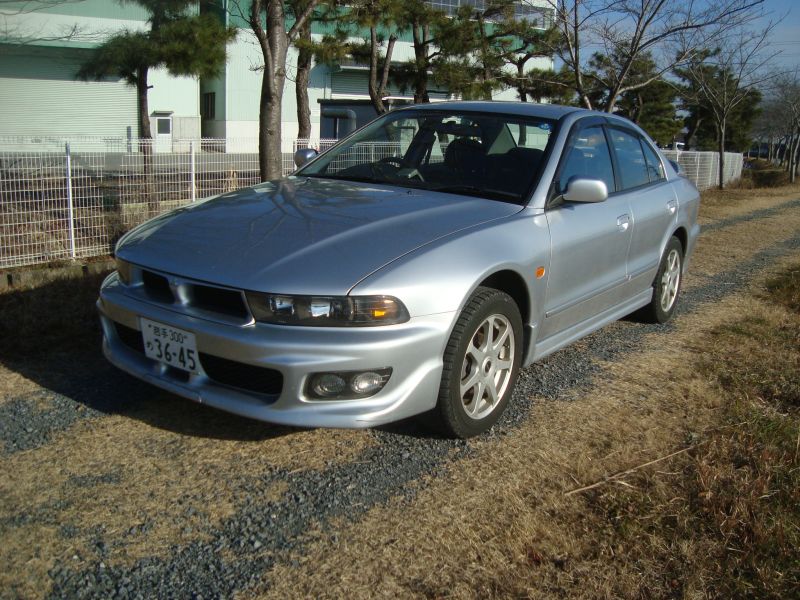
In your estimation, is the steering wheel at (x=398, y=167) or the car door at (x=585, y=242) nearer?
the car door at (x=585, y=242)

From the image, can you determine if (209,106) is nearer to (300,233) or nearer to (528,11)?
(528,11)

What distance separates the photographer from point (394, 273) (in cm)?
296

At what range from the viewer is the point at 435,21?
18453mm

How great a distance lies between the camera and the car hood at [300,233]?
2.95m

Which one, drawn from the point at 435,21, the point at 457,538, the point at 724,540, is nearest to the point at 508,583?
the point at 457,538

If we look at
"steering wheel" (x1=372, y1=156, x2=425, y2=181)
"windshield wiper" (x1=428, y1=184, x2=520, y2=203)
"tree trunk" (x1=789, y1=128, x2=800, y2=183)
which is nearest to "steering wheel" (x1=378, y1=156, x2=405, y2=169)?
"steering wheel" (x1=372, y1=156, x2=425, y2=181)

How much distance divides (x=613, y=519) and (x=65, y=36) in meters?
25.9

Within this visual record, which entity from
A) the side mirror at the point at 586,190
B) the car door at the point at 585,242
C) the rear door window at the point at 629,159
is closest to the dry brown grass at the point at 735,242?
the rear door window at the point at 629,159

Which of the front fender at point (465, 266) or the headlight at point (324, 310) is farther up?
the front fender at point (465, 266)

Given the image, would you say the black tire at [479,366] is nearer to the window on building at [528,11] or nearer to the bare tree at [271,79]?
the bare tree at [271,79]

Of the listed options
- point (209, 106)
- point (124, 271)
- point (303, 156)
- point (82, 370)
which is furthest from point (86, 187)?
point (209, 106)

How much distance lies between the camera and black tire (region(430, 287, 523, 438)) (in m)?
3.14

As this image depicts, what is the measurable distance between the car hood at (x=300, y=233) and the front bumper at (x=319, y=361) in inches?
7.1

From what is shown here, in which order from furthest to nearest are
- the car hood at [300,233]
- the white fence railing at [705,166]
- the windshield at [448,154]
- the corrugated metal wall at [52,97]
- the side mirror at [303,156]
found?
the corrugated metal wall at [52,97] → the white fence railing at [705,166] → the side mirror at [303,156] → the windshield at [448,154] → the car hood at [300,233]
